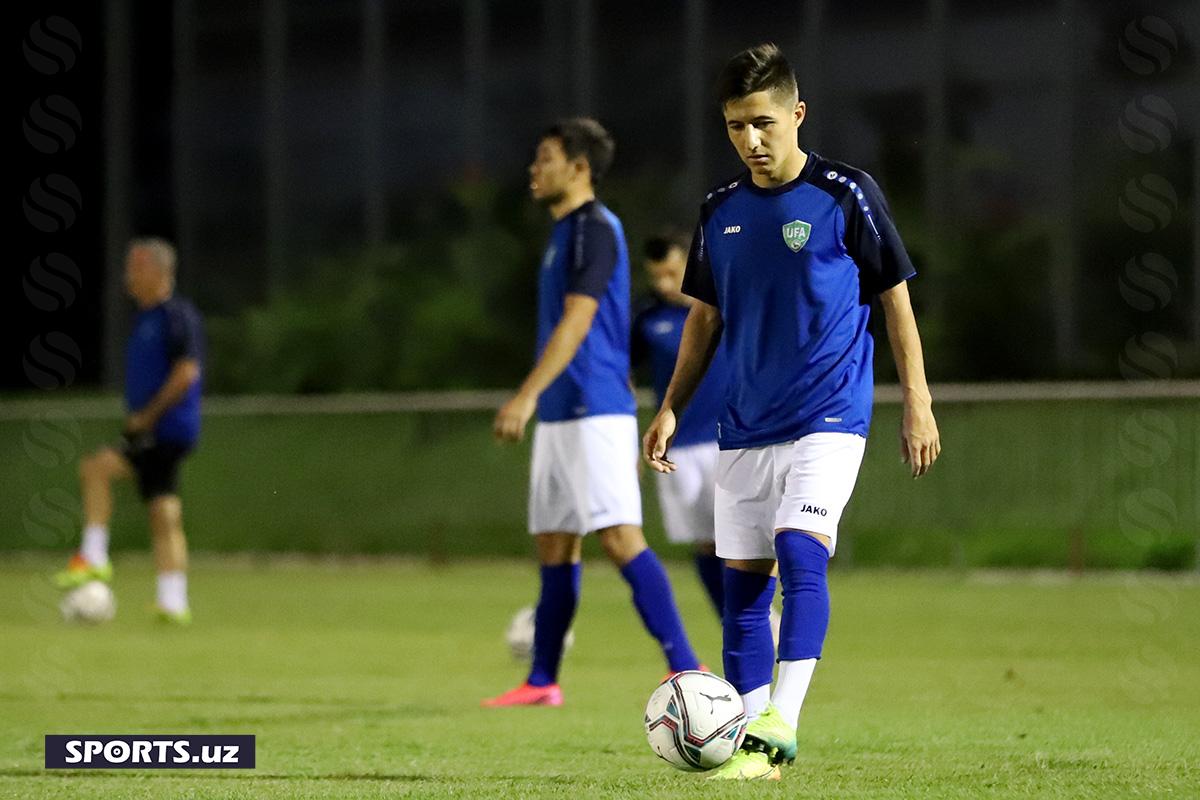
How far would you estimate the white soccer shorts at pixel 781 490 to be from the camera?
593cm

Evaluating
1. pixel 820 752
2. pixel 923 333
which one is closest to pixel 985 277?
pixel 923 333

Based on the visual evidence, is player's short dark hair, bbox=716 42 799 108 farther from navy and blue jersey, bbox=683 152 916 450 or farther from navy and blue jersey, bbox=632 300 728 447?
navy and blue jersey, bbox=632 300 728 447

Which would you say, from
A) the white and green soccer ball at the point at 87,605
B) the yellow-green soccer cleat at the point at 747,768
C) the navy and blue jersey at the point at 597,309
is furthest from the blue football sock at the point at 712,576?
the white and green soccer ball at the point at 87,605

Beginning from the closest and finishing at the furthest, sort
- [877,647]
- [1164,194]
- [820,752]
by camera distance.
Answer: [820,752]
[877,647]
[1164,194]

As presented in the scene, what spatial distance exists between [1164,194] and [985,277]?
203cm

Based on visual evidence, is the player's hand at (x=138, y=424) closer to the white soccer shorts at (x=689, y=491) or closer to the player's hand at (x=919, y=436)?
the white soccer shorts at (x=689, y=491)

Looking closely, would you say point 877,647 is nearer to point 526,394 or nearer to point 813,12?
point 526,394

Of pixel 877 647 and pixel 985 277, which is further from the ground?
pixel 985 277

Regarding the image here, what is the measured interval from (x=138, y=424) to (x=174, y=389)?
14.1 inches

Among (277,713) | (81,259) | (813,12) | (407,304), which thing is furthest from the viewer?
(81,259)

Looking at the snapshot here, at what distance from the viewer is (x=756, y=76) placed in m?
5.90

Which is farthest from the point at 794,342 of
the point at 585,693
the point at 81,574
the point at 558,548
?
the point at 81,574

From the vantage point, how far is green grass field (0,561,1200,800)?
6020 mm

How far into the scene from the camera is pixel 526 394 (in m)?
7.79
